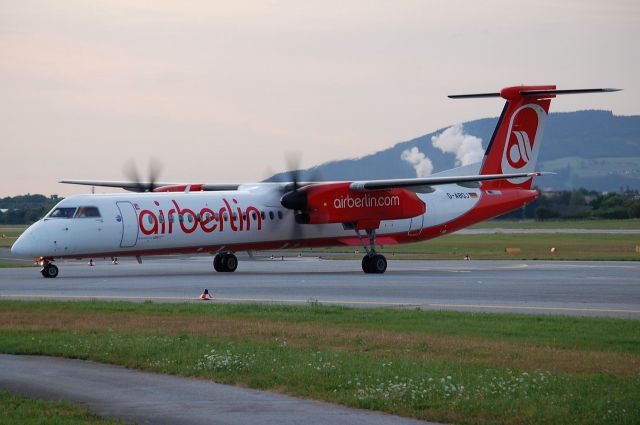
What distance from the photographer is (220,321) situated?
2105 cm

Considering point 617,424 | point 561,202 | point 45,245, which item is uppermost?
point 561,202

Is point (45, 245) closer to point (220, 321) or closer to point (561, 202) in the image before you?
point (220, 321)

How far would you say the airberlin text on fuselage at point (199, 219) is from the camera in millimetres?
34906

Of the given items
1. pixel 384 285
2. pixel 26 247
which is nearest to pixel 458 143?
pixel 384 285

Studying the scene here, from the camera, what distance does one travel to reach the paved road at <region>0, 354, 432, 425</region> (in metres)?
11.5

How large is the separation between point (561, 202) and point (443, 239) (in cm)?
3378

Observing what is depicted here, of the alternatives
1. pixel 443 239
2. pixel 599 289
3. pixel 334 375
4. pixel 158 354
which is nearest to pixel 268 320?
pixel 158 354

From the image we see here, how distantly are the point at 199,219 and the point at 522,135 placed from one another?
13.7 m

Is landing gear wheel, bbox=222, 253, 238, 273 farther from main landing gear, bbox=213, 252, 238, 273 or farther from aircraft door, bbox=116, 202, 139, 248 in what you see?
aircraft door, bbox=116, 202, 139, 248

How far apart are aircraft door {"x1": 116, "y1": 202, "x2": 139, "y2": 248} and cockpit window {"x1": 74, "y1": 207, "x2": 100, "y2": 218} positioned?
83 cm

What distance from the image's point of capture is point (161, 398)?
12766 millimetres

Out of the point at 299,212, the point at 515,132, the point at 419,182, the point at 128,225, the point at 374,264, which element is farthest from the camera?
the point at 515,132

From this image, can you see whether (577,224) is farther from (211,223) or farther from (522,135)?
(211,223)

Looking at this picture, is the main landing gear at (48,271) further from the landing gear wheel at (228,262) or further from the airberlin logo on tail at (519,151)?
the airberlin logo on tail at (519,151)
